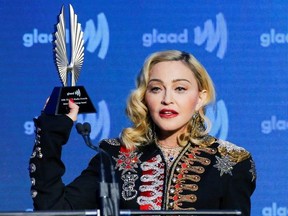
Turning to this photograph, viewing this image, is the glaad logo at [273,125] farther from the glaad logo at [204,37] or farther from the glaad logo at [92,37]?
the glaad logo at [92,37]

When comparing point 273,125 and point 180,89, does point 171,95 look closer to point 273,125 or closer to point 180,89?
point 180,89

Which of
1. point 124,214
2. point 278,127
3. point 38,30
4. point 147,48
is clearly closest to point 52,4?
point 38,30

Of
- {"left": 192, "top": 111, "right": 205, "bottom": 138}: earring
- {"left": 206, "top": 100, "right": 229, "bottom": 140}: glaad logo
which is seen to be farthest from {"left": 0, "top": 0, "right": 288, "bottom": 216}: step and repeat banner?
{"left": 192, "top": 111, "right": 205, "bottom": 138}: earring

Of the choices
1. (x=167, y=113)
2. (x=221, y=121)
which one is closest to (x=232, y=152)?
(x=167, y=113)

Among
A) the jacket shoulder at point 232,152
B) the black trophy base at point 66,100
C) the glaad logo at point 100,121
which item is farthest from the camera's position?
the glaad logo at point 100,121

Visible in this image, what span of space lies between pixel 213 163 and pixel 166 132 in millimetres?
171

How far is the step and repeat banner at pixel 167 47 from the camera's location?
171 inches

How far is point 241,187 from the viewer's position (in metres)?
2.94

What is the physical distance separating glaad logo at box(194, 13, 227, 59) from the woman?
130 cm

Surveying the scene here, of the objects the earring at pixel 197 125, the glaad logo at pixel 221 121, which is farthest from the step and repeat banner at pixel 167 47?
the earring at pixel 197 125

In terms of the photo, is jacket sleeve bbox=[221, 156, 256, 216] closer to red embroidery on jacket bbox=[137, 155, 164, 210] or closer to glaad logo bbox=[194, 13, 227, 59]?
red embroidery on jacket bbox=[137, 155, 164, 210]

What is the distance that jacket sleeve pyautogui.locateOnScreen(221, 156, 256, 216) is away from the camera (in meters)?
2.90

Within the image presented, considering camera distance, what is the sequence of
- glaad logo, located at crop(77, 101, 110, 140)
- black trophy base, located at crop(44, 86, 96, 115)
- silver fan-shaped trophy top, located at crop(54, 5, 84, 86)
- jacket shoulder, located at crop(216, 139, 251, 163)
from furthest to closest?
glaad logo, located at crop(77, 101, 110, 140), jacket shoulder, located at crop(216, 139, 251, 163), silver fan-shaped trophy top, located at crop(54, 5, 84, 86), black trophy base, located at crop(44, 86, 96, 115)

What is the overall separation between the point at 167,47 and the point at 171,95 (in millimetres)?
1374
